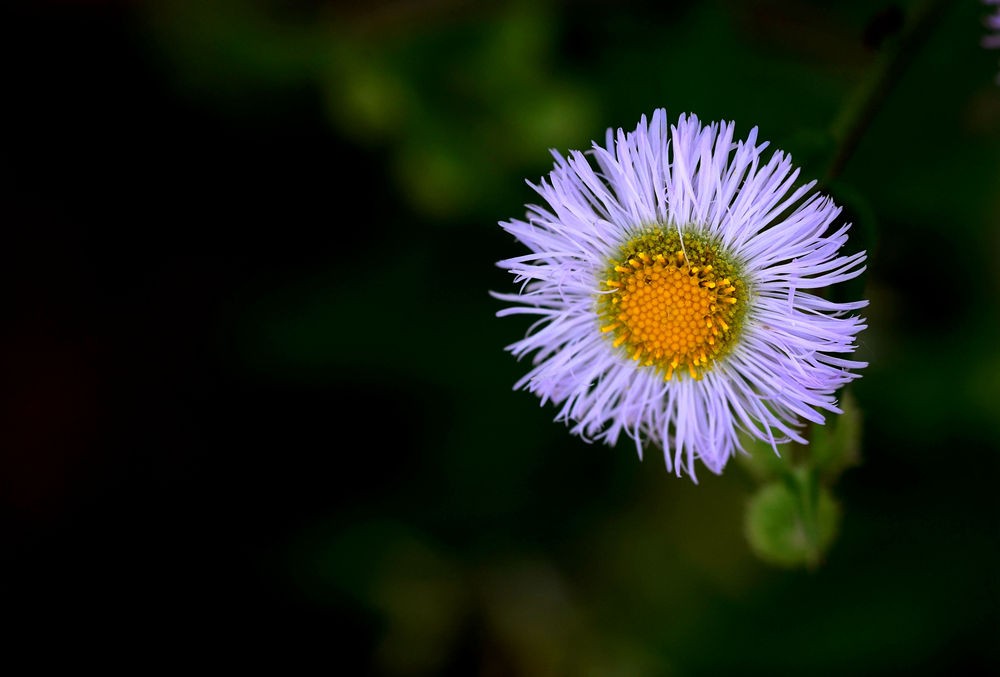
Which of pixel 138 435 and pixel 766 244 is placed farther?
pixel 138 435

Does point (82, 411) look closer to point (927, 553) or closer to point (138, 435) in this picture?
point (138, 435)

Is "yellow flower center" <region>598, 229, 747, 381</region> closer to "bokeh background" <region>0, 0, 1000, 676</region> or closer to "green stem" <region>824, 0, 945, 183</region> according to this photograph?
"green stem" <region>824, 0, 945, 183</region>

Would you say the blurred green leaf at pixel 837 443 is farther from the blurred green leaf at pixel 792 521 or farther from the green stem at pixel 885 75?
the green stem at pixel 885 75

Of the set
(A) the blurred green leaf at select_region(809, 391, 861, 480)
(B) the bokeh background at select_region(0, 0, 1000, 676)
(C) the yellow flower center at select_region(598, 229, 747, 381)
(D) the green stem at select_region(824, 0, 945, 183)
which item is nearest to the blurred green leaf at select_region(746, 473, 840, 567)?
(A) the blurred green leaf at select_region(809, 391, 861, 480)

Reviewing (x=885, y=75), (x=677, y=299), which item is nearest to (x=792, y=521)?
(x=677, y=299)

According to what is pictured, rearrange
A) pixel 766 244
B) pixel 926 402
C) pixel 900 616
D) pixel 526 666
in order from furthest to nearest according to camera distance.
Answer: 1. pixel 526 666
2. pixel 900 616
3. pixel 926 402
4. pixel 766 244

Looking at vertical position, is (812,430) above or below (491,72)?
below

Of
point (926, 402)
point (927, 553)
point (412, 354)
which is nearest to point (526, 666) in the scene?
point (412, 354)
